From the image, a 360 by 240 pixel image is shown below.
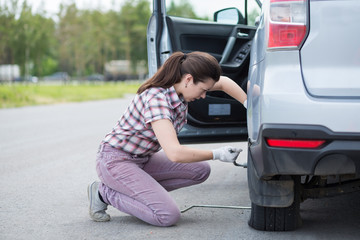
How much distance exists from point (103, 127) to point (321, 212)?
725cm

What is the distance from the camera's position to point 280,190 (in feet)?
10.2

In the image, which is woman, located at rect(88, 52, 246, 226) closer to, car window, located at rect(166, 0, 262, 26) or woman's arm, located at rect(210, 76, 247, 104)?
woman's arm, located at rect(210, 76, 247, 104)

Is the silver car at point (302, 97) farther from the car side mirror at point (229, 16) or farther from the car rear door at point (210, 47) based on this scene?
the car side mirror at point (229, 16)

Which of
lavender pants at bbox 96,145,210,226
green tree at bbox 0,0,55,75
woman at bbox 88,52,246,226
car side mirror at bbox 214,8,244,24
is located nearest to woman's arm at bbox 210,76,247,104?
woman at bbox 88,52,246,226

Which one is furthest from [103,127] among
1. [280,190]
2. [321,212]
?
[280,190]

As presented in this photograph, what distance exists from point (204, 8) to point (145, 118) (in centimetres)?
181

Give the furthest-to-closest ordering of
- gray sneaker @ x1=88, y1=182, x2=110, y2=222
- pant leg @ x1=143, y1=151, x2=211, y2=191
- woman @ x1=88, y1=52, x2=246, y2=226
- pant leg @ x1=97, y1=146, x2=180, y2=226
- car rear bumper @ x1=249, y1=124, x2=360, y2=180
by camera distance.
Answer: pant leg @ x1=143, y1=151, x2=211, y2=191, gray sneaker @ x1=88, y1=182, x2=110, y2=222, pant leg @ x1=97, y1=146, x2=180, y2=226, woman @ x1=88, y1=52, x2=246, y2=226, car rear bumper @ x1=249, y1=124, x2=360, y2=180

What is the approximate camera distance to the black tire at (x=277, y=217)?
3369 mm

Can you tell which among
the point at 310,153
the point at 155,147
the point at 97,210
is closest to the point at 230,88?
the point at 155,147

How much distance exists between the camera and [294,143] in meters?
2.72

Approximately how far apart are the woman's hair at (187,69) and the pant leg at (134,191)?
0.50 meters

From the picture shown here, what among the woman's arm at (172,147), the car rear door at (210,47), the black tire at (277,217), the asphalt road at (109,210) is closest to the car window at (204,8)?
the car rear door at (210,47)

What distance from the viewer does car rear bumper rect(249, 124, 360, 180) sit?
2.64 metres

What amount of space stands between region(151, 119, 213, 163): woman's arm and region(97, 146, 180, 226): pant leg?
1.19ft
